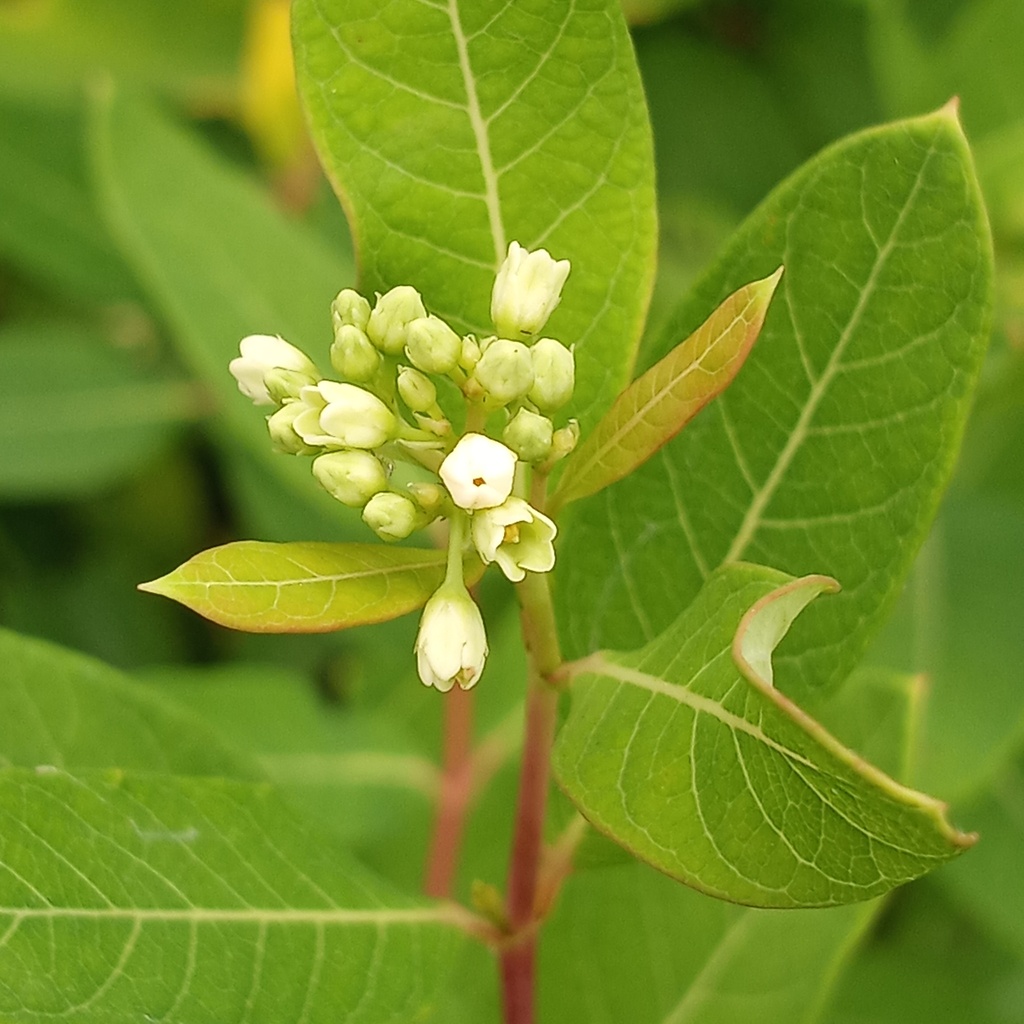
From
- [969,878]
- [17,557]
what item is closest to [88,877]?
[969,878]

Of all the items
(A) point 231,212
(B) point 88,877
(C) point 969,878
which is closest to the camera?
(B) point 88,877

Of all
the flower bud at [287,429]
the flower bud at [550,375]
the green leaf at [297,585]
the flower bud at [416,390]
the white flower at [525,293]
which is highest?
the white flower at [525,293]

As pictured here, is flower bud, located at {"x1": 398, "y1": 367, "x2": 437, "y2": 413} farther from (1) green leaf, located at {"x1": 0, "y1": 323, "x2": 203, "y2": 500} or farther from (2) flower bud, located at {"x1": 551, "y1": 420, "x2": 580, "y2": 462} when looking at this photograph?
(1) green leaf, located at {"x1": 0, "y1": 323, "x2": 203, "y2": 500}

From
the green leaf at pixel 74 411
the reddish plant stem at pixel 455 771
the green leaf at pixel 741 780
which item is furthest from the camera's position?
the green leaf at pixel 74 411

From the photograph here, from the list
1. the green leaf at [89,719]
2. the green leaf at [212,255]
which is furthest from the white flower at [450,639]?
the green leaf at [212,255]

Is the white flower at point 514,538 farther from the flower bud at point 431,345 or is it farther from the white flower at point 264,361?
the white flower at point 264,361

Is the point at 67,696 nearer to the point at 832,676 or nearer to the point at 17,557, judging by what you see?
the point at 832,676
